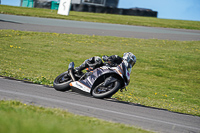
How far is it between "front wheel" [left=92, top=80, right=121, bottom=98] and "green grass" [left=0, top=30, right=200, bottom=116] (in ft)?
6.86

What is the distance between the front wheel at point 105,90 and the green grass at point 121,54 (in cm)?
209

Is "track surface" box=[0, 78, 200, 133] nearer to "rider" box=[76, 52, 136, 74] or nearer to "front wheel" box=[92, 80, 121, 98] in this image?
"front wheel" box=[92, 80, 121, 98]

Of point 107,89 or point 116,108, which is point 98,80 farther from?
point 116,108

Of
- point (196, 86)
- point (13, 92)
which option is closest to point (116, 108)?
point (13, 92)

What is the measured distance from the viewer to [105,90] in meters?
7.60

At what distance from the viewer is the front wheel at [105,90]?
7332 millimetres

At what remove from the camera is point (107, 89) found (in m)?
7.55

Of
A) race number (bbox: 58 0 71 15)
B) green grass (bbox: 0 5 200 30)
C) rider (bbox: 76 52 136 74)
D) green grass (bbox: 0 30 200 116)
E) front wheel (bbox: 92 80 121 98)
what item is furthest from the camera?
race number (bbox: 58 0 71 15)

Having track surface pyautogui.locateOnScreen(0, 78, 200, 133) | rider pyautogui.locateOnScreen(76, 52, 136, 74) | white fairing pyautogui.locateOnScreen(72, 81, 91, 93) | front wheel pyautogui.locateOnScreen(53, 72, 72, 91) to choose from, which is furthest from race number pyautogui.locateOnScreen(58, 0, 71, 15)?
track surface pyautogui.locateOnScreen(0, 78, 200, 133)

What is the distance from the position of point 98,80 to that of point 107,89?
39 centimetres

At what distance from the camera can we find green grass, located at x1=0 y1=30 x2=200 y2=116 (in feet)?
37.8

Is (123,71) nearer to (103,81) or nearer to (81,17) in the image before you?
(103,81)

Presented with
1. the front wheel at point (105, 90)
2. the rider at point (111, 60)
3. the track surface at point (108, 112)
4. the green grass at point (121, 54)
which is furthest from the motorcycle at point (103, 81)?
the green grass at point (121, 54)

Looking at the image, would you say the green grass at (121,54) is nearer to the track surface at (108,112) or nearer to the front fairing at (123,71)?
the front fairing at (123,71)
